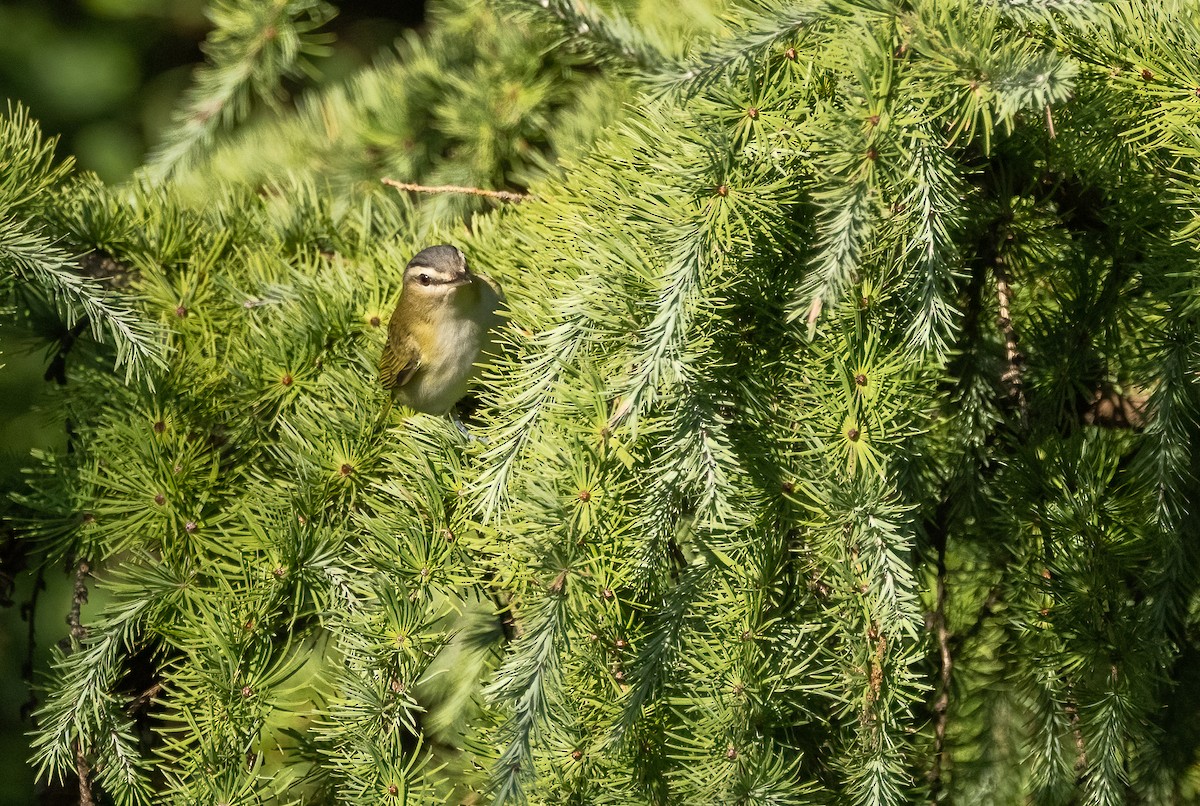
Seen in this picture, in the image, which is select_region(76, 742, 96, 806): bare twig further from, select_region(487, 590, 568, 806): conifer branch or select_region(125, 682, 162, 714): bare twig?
select_region(487, 590, 568, 806): conifer branch

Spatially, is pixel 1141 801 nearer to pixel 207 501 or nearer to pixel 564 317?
pixel 564 317

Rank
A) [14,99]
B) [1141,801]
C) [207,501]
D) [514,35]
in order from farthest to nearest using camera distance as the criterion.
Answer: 1. [14,99]
2. [514,35]
3. [207,501]
4. [1141,801]

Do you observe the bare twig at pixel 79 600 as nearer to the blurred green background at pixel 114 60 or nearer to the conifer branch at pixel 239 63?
the conifer branch at pixel 239 63

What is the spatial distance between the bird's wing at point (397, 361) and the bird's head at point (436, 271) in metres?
0.10

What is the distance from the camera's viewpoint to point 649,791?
3.70 ft

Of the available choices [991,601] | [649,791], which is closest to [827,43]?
[991,601]

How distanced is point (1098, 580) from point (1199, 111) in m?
0.56

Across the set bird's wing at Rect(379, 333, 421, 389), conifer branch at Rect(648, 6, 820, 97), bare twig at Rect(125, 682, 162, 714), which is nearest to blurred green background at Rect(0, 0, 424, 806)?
bird's wing at Rect(379, 333, 421, 389)

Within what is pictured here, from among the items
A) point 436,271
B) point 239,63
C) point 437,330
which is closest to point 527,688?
point 436,271

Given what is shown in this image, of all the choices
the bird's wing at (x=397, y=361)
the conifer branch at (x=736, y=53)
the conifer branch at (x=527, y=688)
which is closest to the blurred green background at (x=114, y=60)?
the bird's wing at (x=397, y=361)

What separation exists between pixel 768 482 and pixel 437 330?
3.53 ft

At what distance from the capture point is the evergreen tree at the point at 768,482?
104 cm

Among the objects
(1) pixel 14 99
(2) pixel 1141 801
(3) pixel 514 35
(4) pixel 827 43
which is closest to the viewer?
(4) pixel 827 43

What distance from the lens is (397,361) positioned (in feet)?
5.69
